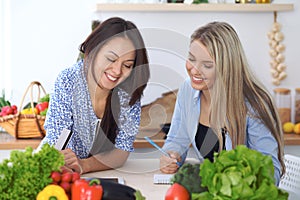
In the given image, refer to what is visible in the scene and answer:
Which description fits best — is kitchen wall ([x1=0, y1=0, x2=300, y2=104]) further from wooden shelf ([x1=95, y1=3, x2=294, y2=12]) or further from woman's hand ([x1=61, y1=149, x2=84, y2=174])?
woman's hand ([x1=61, y1=149, x2=84, y2=174])

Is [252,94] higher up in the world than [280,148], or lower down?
higher up

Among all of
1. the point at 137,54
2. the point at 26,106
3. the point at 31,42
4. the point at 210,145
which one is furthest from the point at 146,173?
the point at 31,42

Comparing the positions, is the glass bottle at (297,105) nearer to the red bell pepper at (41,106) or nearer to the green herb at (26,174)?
the red bell pepper at (41,106)

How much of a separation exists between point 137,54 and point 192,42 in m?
0.21

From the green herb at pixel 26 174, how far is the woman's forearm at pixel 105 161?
2.83ft

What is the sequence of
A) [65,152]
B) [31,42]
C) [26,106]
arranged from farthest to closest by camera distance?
[31,42]
[26,106]
[65,152]

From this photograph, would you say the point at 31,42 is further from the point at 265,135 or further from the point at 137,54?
the point at 265,135

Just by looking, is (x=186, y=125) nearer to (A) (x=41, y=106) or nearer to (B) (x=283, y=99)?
(A) (x=41, y=106)

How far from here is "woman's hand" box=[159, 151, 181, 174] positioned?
95.2 inches

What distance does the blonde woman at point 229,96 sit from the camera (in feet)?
7.61

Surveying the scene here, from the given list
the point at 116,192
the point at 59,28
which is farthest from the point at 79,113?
the point at 59,28

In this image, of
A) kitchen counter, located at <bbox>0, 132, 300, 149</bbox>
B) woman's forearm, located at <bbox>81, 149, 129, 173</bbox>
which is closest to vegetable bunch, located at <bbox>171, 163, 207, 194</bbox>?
woman's forearm, located at <bbox>81, 149, 129, 173</bbox>

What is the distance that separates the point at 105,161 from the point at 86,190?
986 millimetres

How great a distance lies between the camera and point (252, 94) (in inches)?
94.5
